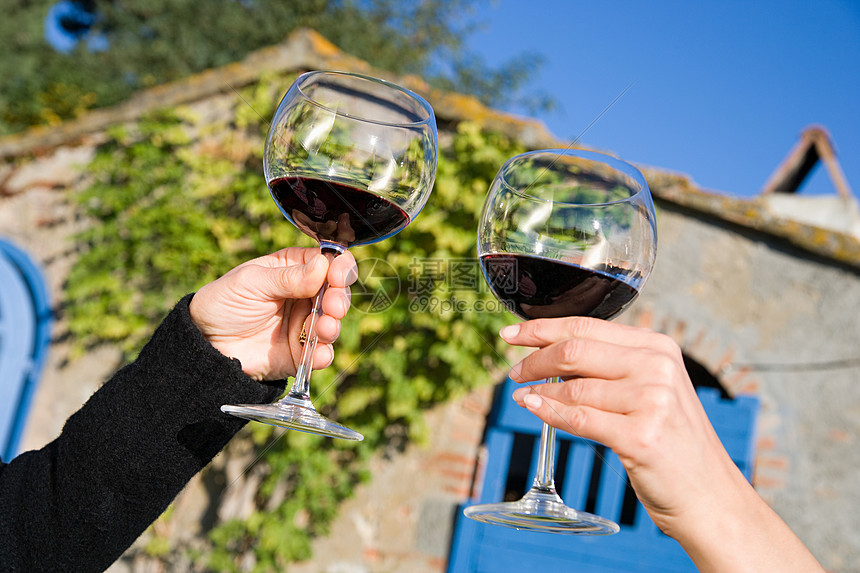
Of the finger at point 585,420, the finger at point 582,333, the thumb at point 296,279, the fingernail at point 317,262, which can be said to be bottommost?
the finger at point 585,420

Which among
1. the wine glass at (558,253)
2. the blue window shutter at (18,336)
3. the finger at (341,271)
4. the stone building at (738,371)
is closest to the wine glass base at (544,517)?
the wine glass at (558,253)

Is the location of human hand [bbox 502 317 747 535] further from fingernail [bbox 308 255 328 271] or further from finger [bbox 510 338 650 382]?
fingernail [bbox 308 255 328 271]

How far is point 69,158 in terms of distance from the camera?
4.90 metres

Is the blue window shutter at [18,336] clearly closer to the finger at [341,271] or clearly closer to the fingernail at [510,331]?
the finger at [341,271]

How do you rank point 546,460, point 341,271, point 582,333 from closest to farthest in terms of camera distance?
point 582,333 < point 546,460 < point 341,271

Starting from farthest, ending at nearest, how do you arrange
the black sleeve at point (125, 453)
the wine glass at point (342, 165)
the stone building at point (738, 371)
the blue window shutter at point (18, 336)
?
the blue window shutter at point (18, 336)
the stone building at point (738, 371)
the black sleeve at point (125, 453)
the wine glass at point (342, 165)

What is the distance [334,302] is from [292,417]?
0.80 ft

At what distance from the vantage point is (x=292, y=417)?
108cm

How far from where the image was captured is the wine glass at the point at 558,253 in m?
1.13

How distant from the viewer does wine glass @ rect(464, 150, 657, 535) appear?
1132mm

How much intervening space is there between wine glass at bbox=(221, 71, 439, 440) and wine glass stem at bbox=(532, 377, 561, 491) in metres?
0.33

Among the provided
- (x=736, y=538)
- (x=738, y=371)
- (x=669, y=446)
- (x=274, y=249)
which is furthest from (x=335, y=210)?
(x=738, y=371)

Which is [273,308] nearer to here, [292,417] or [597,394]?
[292,417]

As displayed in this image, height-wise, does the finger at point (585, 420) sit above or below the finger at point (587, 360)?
below
